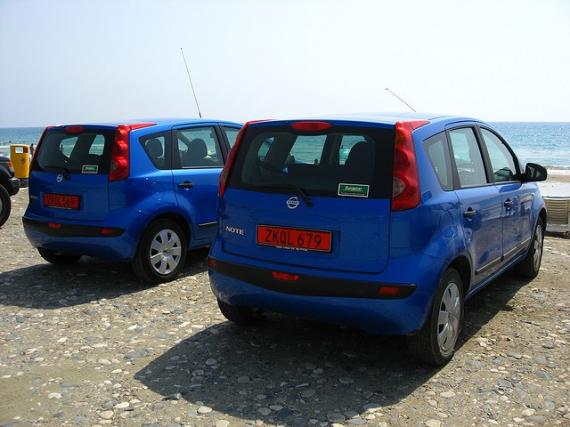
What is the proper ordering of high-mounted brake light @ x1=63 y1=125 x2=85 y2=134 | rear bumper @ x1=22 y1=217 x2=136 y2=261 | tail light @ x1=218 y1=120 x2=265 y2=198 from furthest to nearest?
high-mounted brake light @ x1=63 y1=125 x2=85 y2=134, rear bumper @ x1=22 y1=217 x2=136 y2=261, tail light @ x1=218 y1=120 x2=265 y2=198

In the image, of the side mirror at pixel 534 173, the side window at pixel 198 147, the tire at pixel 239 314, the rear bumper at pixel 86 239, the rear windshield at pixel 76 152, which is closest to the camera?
the tire at pixel 239 314

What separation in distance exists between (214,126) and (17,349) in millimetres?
3540

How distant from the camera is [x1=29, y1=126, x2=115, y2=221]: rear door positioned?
588 cm

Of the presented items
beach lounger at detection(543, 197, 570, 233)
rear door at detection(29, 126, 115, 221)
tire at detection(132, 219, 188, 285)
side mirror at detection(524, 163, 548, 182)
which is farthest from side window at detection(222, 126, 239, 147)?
beach lounger at detection(543, 197, 570, 233)

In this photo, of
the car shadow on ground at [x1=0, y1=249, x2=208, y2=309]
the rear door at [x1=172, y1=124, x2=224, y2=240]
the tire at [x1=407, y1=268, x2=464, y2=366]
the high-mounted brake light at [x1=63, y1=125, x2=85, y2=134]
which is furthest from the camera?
the rear door at [x1=172, y1=124, x2=224, y2=240]

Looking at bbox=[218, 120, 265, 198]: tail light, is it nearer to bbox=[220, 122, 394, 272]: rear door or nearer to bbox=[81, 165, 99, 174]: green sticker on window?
bbox=[220, 122, 394, 272]: rear door

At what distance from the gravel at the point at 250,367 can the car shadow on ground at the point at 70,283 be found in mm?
37

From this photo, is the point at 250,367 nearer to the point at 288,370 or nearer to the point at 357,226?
the point at 288,370

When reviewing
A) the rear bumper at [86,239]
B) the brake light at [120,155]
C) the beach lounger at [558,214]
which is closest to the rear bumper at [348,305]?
the rear bumper at [86,239]

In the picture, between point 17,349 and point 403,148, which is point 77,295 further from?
point 403,148

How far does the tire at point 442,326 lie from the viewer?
12.6 feet

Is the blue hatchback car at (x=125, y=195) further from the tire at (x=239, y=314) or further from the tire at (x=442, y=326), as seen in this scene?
the tire at (x=442, y=326)

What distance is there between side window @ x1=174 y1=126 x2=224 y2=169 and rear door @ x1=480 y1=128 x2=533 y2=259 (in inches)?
122

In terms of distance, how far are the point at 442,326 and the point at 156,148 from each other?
3.59 m
